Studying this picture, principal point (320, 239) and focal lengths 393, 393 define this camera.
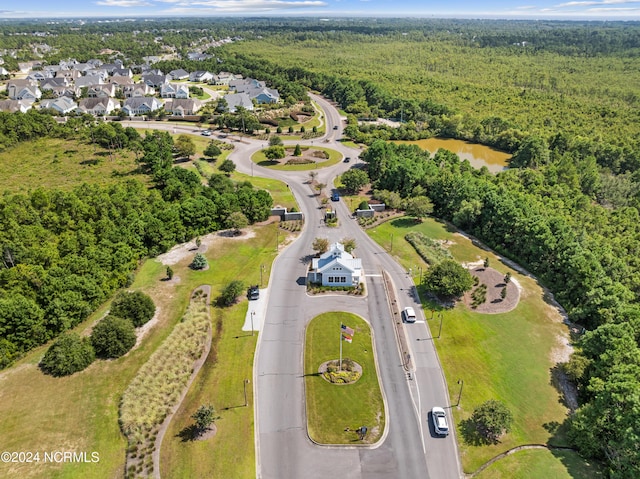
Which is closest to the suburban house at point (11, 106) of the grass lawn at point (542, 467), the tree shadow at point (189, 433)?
the tree shadow at point (189, 433)

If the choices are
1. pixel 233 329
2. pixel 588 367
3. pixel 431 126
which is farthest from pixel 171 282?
pixel 431 126

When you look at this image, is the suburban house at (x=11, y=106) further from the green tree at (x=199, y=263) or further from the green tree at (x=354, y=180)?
the green tree at (x=354, y=180)

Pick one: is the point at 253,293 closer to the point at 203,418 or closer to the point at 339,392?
the point at 339,392

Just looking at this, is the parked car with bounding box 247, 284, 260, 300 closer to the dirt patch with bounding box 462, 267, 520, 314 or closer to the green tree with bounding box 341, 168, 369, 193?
the dirt patch with bounding box 462, 267, 520, 314

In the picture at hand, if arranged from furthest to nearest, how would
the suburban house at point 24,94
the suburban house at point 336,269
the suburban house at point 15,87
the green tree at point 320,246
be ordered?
the suburban house at point 15,87 → the suburban house at point 24,94 → the green tree at point 320,246 → the suburban house at point 336,269

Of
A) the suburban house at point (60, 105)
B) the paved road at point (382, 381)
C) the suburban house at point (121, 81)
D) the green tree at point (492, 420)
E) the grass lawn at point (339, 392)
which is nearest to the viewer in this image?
the paved road at point (382, 381)

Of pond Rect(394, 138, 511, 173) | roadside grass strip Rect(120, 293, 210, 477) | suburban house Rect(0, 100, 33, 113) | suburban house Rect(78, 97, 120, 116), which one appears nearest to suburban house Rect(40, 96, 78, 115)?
suburban house Rect(78, 97, 120, 116)

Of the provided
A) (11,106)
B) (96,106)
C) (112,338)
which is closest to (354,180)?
(112,338)

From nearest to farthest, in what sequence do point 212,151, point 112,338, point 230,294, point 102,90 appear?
point 112,338
point 230,294
point 212,151
point 102,90
